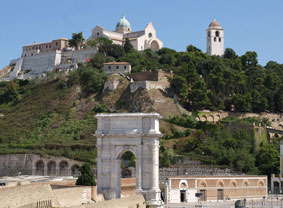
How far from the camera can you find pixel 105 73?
317 ft

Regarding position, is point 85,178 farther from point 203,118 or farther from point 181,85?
point 181,85

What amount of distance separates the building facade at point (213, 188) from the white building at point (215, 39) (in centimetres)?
5288

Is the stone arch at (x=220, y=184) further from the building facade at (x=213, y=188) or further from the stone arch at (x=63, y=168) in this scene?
the stone arch at (x=63, y=168)

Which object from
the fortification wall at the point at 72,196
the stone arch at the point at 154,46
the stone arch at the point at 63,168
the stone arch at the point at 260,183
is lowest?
the fortification wall at the point at 72,196

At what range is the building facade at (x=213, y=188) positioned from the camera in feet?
182

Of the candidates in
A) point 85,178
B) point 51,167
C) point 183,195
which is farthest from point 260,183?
point 51,167

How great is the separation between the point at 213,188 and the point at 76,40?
59.4 m

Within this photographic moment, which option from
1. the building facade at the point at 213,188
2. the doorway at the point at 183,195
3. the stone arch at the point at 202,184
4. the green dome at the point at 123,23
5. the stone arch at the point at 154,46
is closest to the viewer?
the building facade at the point at 213,188

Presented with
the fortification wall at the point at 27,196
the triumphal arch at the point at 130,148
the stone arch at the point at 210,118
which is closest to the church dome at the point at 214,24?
the stone arch at the point at 210,118

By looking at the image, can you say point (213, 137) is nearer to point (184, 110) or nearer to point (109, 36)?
point (184, 110)

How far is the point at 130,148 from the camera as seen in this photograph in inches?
1831

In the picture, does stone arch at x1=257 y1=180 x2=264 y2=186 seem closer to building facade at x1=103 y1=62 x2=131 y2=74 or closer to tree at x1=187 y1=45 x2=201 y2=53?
building facade at x1=103 y1=62 x2=131 y2=74

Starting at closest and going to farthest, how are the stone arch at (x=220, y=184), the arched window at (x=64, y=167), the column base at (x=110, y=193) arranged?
the column base at (x=110, y=193)
the stone arch at (x=220, y=184)
the arched window at (x=64, y=167)

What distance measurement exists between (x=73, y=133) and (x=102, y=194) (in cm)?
3994
